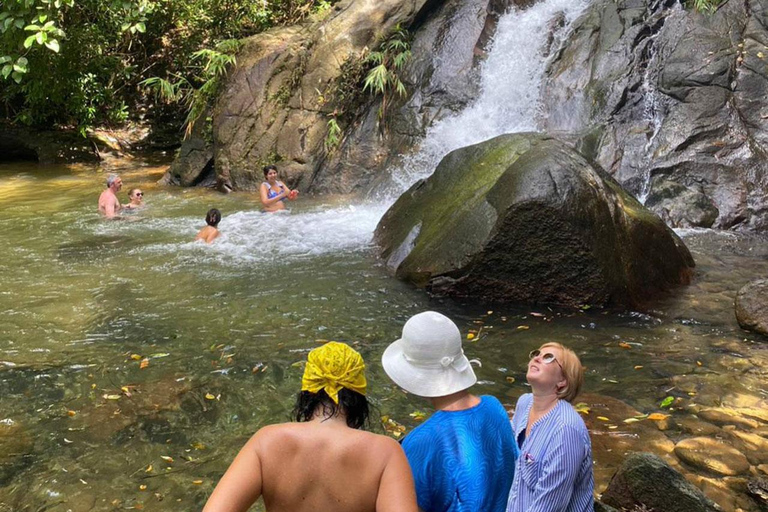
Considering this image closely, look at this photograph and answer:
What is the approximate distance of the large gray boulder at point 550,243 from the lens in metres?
7.25

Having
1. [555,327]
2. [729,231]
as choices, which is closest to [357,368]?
[555,327]

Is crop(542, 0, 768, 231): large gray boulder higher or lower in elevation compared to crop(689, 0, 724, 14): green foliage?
lower

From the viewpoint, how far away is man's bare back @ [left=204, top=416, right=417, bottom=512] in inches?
87.4

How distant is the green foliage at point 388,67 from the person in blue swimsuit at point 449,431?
39.7 feet

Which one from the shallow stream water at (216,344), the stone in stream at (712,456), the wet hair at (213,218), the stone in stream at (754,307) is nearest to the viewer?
the stone in stream at (712,456)

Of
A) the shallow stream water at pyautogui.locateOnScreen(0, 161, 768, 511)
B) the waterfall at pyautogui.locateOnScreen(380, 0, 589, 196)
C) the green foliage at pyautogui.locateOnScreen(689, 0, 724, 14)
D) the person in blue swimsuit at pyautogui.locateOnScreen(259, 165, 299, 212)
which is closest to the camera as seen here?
the shallow stream water at pyautogui.locateOnScreen(0, 161, 768, 511)

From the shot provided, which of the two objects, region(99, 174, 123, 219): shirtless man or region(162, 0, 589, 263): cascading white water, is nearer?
region(162, 0, 589, 263): cascading white water

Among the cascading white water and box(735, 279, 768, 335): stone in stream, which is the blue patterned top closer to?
box(735, 279, 768, 335): stone in stream

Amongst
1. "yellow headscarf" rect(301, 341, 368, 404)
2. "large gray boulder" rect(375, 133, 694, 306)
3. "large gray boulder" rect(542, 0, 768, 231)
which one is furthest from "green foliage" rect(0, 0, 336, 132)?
"yellow headscarf" rect(301, 341, 368, 404)

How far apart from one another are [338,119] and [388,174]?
203 cm

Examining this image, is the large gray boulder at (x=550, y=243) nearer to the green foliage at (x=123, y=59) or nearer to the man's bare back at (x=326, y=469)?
the man's bare back at (x=326, y=469)

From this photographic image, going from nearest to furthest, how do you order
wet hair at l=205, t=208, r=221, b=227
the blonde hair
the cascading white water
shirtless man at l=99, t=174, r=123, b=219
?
the blonde hair → wet hair at l=205, t=208, r=221, b=227 → the cascading white water → shirtless man at l=99, t=174, r=123, b=219

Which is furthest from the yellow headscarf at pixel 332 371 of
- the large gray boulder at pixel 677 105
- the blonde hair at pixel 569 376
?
the large gray boulder at pixel 677 105

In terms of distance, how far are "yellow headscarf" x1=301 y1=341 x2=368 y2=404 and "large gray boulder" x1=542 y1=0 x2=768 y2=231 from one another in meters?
9.29
